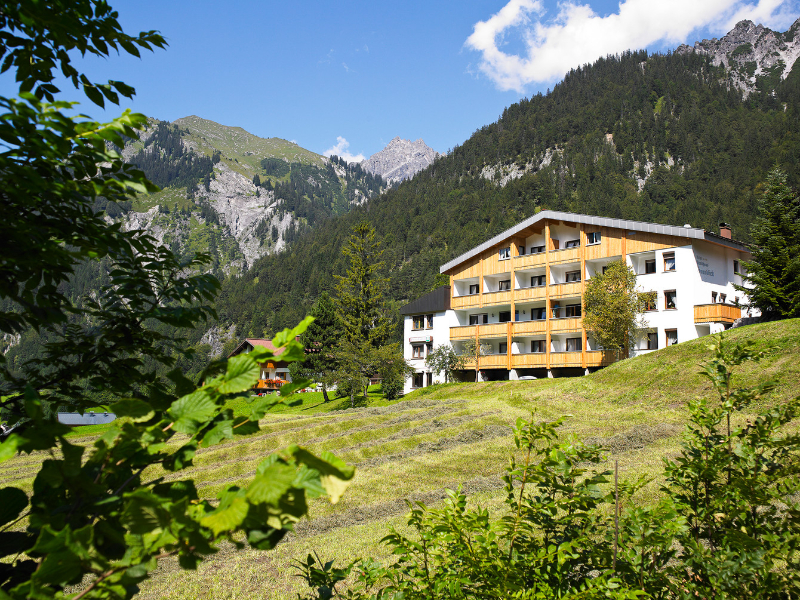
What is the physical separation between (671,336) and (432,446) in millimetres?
22625

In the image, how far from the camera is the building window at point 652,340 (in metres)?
32.6

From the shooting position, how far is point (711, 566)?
2.72 meters

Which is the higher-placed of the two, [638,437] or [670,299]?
[670,299]

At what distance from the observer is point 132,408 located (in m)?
1.36

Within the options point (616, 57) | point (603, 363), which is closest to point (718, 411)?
point (603, 363)

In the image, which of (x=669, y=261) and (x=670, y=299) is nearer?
(x=670, y=299)

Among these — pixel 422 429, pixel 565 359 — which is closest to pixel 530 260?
pixel 565 359

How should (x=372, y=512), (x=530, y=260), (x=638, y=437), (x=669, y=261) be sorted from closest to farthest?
(x=372, y=512) < (x=638, y=437) < (x=669, y=261) < (x=530, y=260)

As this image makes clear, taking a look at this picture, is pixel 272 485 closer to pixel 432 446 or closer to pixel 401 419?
pixel 432 446

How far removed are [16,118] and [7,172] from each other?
0.79ft

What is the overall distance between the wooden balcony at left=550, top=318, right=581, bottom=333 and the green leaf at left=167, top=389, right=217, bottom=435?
3772cm

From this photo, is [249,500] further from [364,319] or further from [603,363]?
[364,319]

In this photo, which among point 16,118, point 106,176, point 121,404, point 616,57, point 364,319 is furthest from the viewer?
point 616,57

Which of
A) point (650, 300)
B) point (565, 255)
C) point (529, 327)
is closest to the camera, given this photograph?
point (650, 300)
